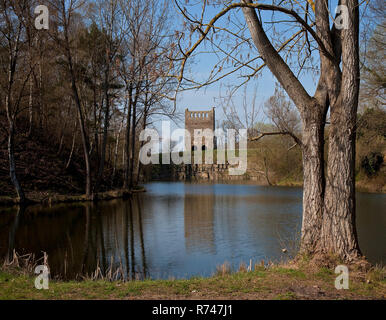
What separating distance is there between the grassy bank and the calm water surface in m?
1.65

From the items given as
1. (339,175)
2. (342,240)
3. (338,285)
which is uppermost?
(339,175)

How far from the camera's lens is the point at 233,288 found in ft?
14.9

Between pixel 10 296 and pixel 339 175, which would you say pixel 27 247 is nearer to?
pixel 10 296

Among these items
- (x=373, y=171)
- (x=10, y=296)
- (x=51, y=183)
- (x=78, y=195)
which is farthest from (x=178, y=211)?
(x=373, y=171)

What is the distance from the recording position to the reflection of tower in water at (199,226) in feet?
29.7

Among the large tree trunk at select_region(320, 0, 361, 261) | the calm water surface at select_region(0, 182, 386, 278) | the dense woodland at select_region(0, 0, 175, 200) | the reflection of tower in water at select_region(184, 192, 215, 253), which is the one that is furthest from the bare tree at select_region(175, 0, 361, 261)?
the dense woodland at select_region(0, 0, 175, 200)

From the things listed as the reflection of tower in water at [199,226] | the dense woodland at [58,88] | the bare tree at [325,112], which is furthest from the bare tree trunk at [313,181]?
the dense woodland at [58,88]

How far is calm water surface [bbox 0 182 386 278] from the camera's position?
7.49m

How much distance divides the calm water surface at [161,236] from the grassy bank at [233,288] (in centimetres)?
165

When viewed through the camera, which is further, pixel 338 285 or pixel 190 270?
pixel 190 270

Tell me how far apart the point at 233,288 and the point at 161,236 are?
597 cm

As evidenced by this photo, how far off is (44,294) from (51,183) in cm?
1573

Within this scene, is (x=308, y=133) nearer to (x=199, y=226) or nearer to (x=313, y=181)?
(x=313, y=181)
